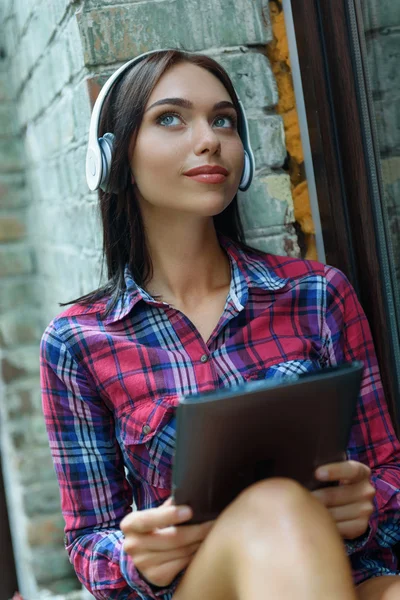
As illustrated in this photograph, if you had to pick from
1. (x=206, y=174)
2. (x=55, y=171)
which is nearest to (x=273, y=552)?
(x=206, y=174)

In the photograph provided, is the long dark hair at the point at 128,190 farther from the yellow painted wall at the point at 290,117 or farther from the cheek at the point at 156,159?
the yellow painted wall at the point at 290,117

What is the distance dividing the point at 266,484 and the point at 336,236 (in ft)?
2.33

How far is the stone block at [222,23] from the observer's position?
156 centimetres

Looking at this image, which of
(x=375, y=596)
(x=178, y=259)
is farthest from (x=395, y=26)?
(x=375, y=596)

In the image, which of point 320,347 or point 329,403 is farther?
point 320,347

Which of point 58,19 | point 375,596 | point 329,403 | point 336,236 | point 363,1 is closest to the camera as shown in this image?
point 329,403

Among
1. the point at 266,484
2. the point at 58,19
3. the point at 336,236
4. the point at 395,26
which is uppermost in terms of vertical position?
the point at 58,19

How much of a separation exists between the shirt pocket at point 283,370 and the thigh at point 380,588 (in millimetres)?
326

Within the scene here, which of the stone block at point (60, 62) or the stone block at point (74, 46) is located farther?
the stone block at point (60, 62)

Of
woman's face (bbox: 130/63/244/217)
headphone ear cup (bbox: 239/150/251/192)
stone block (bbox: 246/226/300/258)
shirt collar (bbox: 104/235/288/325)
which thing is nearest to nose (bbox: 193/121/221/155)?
woman's face (bbox: 130/63/244/217)

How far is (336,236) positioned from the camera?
5.27 feet

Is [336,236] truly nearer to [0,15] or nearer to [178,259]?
[178,259]

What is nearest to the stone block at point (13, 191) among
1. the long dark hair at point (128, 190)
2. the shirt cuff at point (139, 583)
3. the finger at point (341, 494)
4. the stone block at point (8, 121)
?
the stone block at point (8, 121)

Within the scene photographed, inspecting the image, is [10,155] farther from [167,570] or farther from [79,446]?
[167,570]
